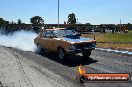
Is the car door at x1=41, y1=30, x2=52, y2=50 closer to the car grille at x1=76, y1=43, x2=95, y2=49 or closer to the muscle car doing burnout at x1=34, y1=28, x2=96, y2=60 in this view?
the muscle car doing burnout at x1=34, y1=28, x2=96, y2=60

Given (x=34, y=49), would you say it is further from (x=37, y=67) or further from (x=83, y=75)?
(x=83, y=75)

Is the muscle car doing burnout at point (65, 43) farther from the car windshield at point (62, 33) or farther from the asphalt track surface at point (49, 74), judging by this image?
the asphalt track surface at point (49, 74)

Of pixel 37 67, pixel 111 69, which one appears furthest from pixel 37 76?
pixel 111 69

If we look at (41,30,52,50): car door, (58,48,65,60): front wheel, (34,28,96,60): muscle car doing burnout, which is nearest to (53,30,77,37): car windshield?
(34,28,96,60): muscle car doing burnout

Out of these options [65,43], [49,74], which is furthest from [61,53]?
[49,74]

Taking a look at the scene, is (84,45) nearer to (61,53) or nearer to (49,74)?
(61,53)

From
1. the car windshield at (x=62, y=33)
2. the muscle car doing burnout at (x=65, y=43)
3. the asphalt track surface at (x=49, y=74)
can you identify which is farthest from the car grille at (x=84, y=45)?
the car windshield at (x=62, y=33)

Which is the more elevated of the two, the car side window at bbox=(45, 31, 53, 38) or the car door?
the car side window at bbox=(45, 31, 53, 38)

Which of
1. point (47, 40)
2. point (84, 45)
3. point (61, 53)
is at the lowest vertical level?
point (61, 53)

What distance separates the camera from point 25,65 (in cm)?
1307

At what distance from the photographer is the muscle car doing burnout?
14008mm

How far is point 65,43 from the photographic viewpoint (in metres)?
14.3

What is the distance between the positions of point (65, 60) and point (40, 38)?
3.96m

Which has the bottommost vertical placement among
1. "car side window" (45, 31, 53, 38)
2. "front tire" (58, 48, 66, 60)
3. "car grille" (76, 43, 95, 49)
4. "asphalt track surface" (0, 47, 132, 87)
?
"asphalt track surface" (0, 47, 132, 87)
